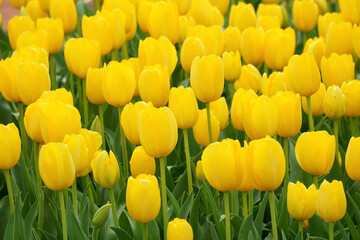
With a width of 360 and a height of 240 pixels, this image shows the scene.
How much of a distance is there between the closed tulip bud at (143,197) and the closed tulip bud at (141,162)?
0.33 meters

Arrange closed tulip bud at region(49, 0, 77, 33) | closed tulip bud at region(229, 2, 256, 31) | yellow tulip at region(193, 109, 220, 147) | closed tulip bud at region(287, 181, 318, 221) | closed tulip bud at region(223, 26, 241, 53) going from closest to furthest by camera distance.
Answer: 1. closed tulip bud at region(287, 181, 318, 221)
2. yellow tulip at region(193, 109, 220, 147)
3. closed tulip bud at region(223, 26, 241, 53)
4. closed tulip bud at region(49, 0, 77, 33)
5. closed tulip bud at region(229, 2, 256, 31)

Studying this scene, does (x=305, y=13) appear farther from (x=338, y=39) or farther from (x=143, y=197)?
(x=143, y=197)

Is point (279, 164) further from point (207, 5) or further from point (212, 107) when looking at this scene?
point (207, 5)

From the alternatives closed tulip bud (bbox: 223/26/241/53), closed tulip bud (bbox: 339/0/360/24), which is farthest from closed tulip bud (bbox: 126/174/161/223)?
closed tulip bud (bbox: 339/0/360/24)

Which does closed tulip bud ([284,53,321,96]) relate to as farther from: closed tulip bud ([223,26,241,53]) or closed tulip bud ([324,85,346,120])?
closed tulip bud ([223,26,241,53])

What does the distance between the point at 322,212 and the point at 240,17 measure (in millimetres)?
1645

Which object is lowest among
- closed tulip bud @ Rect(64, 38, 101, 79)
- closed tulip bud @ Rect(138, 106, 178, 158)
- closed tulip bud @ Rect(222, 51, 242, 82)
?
closed tulip bud @ Rect(222, 51, 242, 82)

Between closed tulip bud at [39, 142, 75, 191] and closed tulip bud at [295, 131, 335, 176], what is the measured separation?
572 millimetres

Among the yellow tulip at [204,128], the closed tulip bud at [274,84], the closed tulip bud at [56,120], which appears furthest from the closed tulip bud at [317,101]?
the closed tulip bud at [56,120]

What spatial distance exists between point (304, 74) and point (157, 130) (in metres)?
0.62

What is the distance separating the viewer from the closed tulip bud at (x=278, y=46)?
8.91 feet

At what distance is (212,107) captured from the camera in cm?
244

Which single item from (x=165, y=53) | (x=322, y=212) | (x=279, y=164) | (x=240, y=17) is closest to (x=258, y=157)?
(x=279, y=164)

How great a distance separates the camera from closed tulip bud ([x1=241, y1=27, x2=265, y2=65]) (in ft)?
9.30
